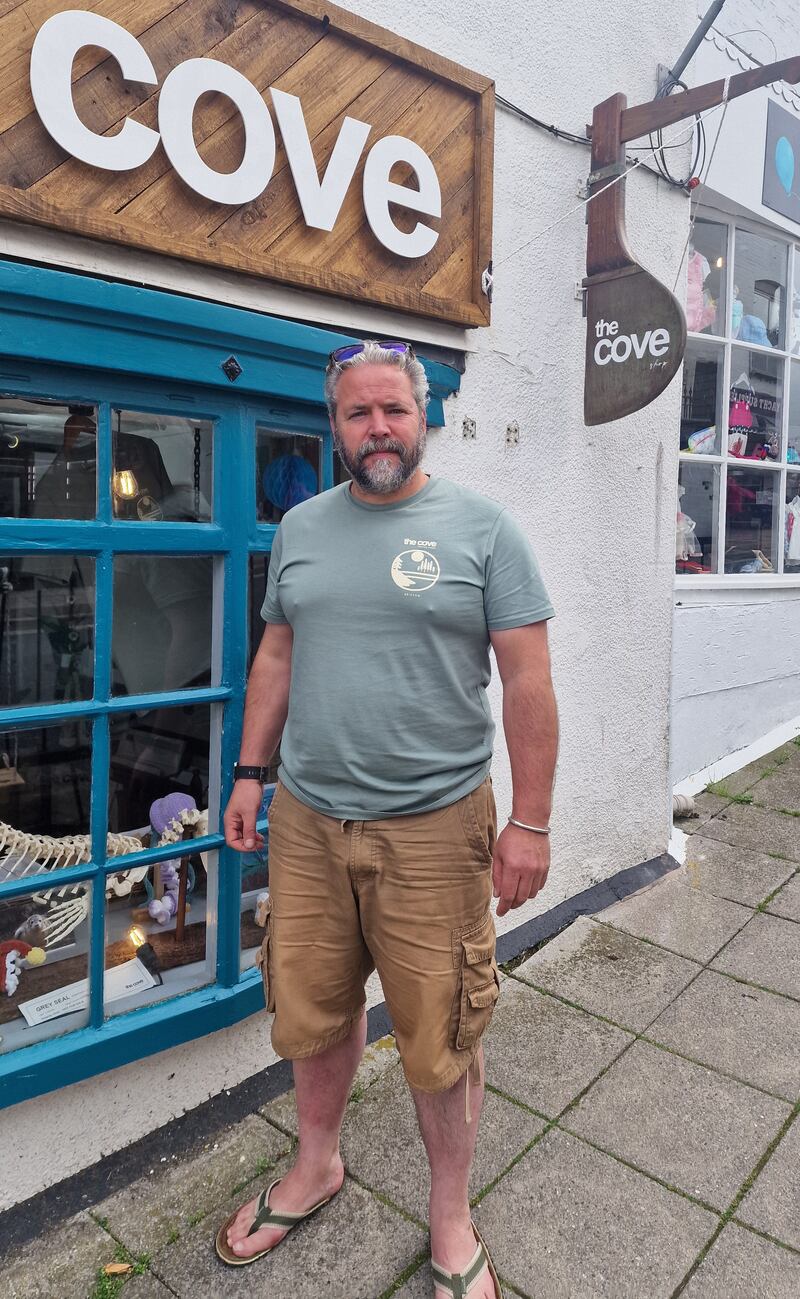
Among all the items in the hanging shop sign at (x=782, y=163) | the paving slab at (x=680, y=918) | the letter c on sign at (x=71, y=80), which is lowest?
the paving slab at (x=680, y=918)

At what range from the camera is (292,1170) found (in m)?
2.18

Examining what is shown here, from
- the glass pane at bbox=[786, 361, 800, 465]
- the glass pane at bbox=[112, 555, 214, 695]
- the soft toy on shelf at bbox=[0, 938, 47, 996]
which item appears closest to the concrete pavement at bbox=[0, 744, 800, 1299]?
the soft toy on shelf at bbox=[0, 938, 47, 996]

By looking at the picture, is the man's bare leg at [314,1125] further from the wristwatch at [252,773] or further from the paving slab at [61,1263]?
the wristwatch at [252,773]

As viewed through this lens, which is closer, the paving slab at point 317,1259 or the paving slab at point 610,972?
the paving slab at point 317,1259

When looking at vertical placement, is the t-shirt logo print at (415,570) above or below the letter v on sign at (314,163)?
below

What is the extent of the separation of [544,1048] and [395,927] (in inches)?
52.2

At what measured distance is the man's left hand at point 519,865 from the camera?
1.90 m

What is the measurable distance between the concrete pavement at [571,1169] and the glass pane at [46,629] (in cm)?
139

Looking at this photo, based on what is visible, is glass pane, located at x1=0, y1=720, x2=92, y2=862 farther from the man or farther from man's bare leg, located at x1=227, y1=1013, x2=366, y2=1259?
man's bare leg, located at x1=227, y1=1013, x2=366, y2=1259

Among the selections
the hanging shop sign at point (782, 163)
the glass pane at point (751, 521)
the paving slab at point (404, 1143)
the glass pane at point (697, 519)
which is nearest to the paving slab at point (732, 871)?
Answer: the glass pane at point (697, 519)

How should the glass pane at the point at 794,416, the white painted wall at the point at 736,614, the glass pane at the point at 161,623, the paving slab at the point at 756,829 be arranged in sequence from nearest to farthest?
the glass pane at the point at 161,623 < the paving slab at the point at 756,829 < the white painted wall at the point at 736,614 < the glass pane at the point at 794,416

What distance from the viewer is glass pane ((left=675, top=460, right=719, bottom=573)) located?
5211 millimetres

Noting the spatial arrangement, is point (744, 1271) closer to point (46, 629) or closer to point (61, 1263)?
point (61, 1263)

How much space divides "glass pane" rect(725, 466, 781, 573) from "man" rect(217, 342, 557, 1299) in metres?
4.12
